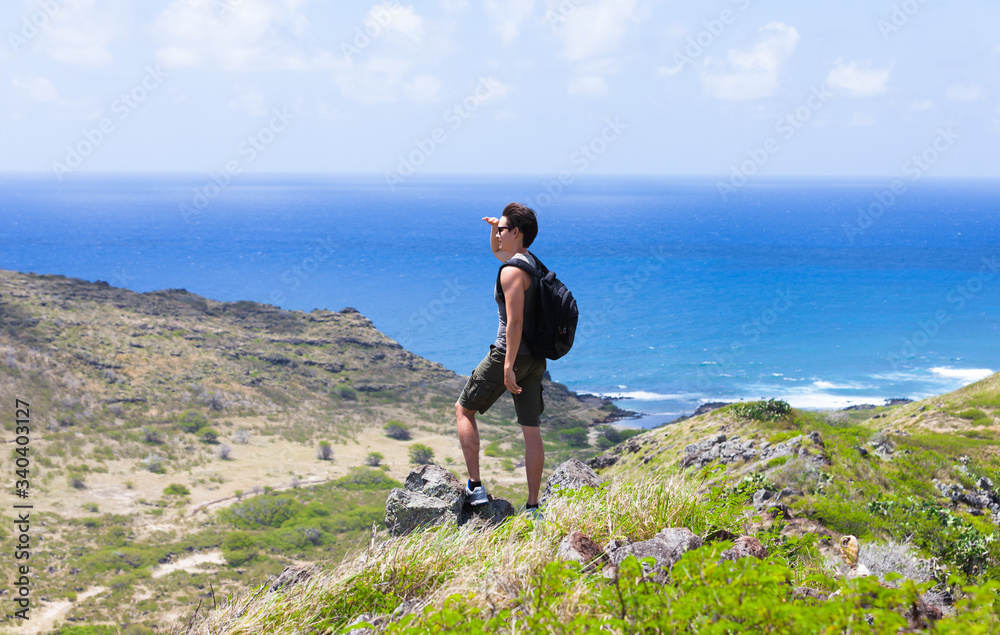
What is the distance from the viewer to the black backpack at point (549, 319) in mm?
5750

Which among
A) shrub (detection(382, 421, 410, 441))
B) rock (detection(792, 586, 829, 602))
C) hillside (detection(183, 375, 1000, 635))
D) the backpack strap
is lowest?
rock (detection(792, 586, 829, 602))

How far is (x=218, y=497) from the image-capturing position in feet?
114

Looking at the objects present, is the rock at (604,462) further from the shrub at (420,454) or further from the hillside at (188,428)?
the shrub at (420,454)

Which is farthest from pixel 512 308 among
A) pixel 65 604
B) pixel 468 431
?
pixel 65 604

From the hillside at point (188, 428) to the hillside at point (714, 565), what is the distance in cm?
1678

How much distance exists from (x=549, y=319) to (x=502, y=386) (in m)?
0.82

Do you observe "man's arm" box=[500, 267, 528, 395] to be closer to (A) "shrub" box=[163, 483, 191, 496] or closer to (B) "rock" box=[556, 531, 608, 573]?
(B) "rock" box=[556, 531, 608, 573]

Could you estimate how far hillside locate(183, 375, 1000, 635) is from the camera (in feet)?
10.7

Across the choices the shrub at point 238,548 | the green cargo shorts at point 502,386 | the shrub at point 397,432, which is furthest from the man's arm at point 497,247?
the shrub at point 397,432

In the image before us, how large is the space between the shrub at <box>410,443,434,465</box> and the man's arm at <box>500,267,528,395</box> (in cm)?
3514

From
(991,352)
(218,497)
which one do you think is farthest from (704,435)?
(991,352)

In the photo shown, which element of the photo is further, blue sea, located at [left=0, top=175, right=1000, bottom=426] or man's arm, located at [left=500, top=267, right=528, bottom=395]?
blue sea, located at [left=0, top=175, right=1000, bottom=426]

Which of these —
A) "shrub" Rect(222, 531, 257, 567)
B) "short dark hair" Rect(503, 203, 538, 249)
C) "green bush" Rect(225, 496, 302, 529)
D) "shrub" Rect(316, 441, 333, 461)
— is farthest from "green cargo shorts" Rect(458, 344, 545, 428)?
"shrub" Rect(316, 441, 333, 461)

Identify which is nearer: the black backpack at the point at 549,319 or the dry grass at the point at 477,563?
the dry grass at the point at 477,563
